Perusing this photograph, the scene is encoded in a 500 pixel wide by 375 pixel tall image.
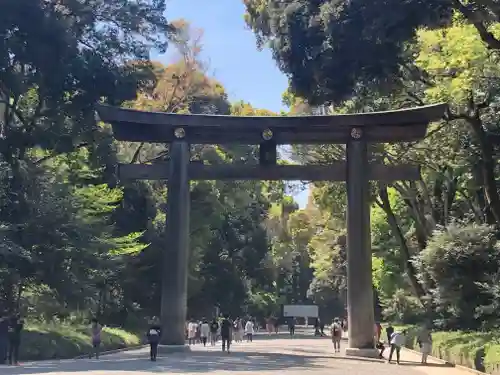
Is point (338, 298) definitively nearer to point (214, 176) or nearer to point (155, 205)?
point (155, 205)

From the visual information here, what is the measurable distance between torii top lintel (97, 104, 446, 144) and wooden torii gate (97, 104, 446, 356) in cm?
3

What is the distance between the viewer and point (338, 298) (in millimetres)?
74000

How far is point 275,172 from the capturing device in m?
24.5

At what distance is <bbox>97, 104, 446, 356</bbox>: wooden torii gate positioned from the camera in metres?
22.8

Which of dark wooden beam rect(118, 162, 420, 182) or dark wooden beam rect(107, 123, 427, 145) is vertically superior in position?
dark wooden beam rect(107, 123, 427, 145)

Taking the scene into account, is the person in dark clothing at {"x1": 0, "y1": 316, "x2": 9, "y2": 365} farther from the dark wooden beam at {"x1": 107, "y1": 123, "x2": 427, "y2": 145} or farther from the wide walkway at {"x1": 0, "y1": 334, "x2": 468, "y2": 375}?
the dark wooden beam at {"x1": 107, "y1": 123, "x2": 427, "y2": 145}

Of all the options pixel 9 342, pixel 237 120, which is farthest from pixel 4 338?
pixel 237 120

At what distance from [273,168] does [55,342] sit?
9848mm

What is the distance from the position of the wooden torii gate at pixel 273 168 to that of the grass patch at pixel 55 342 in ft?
13.3

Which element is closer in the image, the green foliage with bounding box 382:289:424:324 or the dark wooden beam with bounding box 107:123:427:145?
the dark wooden beam with bounding box 107:123:427:145

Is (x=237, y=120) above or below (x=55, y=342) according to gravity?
above

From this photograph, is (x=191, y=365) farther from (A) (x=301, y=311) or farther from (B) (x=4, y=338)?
(A) (x=301, y=311)

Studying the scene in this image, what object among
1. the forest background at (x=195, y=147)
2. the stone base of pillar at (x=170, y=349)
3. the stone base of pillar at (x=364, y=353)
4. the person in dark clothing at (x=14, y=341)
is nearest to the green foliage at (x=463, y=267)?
the forest background at (x=195, y=147)

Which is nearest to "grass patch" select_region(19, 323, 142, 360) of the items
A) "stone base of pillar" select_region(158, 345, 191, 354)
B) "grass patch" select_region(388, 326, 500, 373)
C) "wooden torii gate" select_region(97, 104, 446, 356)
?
"stone base of pillar" select_region(158, 345, 191, 354)
